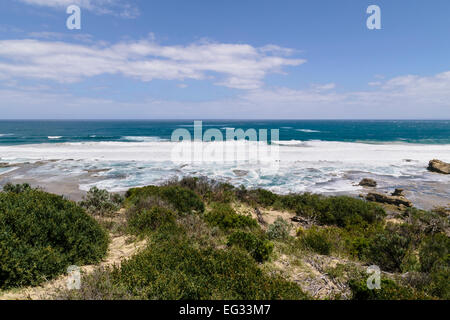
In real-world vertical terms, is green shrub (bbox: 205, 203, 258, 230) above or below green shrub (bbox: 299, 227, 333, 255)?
above

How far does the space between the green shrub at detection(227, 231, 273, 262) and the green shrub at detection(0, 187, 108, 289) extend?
3318mm

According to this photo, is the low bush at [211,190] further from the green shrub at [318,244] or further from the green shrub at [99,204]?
the green shrub at [318,244]

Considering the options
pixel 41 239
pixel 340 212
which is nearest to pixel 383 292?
pixel 41 239

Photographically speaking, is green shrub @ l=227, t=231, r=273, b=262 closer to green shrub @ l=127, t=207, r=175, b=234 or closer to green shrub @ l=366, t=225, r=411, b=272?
green shrub @ l=127, t=207, r=175, b=234

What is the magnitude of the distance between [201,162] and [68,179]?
14.2 metres

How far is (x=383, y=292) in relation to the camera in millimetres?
4246

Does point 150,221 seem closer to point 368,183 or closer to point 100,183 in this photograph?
point 100,183

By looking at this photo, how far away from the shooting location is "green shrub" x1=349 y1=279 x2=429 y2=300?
4119 mm

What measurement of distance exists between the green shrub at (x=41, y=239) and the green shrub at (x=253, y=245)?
3.32 meters

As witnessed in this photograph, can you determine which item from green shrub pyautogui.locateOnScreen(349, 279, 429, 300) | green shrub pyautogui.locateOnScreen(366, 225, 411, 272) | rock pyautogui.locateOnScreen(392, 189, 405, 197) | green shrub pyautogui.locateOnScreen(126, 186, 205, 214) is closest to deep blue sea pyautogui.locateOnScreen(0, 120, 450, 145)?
rock pyautogui.locateOnScreen(392, 189, 405, 197)

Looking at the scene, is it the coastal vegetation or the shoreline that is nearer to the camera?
the coastal vegetation

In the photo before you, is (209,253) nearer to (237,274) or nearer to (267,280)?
(237,274)

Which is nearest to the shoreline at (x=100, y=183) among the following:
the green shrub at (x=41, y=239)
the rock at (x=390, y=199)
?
the rock at (x=390, y=199)

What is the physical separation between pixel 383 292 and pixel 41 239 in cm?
653
